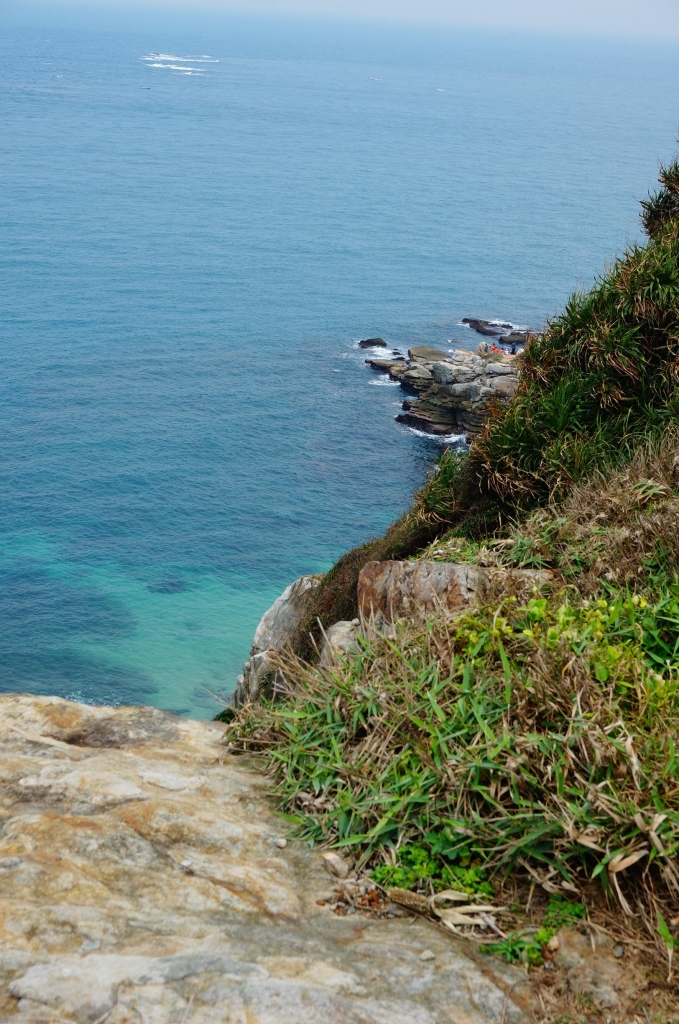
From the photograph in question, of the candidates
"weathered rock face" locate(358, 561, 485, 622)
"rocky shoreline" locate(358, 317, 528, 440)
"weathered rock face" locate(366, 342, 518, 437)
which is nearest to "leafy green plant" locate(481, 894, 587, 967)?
"weathered rock face" locate(358, 561, 485, 622)

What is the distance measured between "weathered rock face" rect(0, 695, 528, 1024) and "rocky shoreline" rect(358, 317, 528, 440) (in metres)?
51.1

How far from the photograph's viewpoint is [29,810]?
268 inches

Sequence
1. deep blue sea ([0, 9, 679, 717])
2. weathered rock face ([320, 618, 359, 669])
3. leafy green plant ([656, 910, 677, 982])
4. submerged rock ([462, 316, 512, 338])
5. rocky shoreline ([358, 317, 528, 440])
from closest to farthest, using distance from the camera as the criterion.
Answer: leafy green plant ([656, 910, 677, 982]), weathered rock face ([320, 618, 359, 669]), deep blue sea ([0, 9, 679, 717]), rocky shoreline ([358, 317, 528, 440]), submerged rock ([462, 316, 512, 338])

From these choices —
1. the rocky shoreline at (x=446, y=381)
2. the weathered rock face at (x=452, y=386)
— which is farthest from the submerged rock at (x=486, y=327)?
the weathered rock face at (x=452, y=386)

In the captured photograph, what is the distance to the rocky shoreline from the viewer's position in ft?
201

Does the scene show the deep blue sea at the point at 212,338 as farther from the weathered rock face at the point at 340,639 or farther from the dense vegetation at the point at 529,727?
the dense vegetation at the point at 529,727

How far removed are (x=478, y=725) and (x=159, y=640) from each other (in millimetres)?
39283

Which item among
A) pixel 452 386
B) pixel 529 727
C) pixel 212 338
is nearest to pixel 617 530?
pixel 529 727

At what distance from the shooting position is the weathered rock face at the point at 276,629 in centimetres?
1726

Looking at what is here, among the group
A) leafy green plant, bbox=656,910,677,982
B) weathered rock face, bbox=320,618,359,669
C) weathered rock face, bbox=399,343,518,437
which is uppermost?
leafy green plant, bbox=656,910,677,982

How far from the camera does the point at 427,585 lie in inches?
434

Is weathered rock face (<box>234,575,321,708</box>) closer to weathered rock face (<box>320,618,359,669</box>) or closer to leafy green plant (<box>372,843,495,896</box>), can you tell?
weathered rock face (<box>320,618,359,669</box>)

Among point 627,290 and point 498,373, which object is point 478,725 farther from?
point 498,373

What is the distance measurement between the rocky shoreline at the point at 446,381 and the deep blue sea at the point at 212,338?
1950mm
